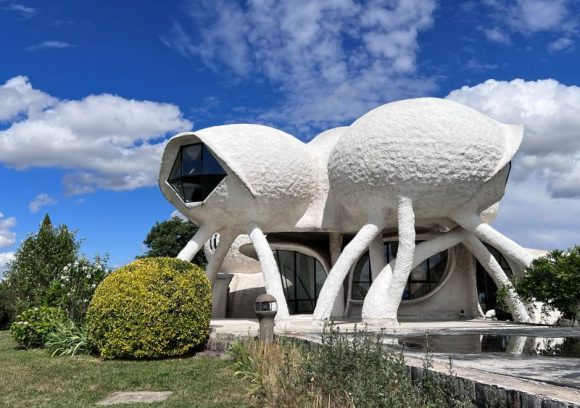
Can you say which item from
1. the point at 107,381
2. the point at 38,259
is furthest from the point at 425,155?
the point at 38,259

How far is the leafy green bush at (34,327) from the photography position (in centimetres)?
1309

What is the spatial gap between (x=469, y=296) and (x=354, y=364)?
16.7m

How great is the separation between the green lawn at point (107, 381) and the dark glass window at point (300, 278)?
485 inches

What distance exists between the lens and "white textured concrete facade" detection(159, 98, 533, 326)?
52.6 ft

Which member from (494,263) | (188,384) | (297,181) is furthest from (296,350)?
(494,263)

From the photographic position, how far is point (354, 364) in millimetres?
5453

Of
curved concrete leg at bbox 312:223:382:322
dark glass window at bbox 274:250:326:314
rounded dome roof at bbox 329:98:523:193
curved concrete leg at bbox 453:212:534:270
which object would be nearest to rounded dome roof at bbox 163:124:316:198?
rounded dome roof at bbox 329:98:523:193

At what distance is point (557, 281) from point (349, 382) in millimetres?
10161

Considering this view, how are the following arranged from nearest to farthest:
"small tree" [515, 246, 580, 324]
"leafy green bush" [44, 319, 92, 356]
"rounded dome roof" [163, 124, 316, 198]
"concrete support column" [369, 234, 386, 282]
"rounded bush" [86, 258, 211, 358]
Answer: "rounded bush" [86, 258, 211, 358] → "leafy green bush" [44, 319, 92, 356] → "small tree" [515, 246, 580, 324] → "rounded dome roof" [163, 124, 316, 198] → "concrete support column" [369, 234, 386, 282]

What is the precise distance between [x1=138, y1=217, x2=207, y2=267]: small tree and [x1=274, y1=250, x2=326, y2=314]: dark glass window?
59.2ft

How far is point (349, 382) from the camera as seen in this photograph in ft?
16.6

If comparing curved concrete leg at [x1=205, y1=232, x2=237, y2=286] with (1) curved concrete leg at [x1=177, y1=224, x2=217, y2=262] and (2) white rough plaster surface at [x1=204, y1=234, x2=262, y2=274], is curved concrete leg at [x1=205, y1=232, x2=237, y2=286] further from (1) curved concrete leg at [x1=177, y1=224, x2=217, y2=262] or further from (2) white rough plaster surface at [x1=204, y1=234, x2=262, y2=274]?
(2) white rough plaster surface at [x1=204, y1=234, x2=262, y2=274]

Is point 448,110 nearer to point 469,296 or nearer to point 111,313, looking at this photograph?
point 469,296

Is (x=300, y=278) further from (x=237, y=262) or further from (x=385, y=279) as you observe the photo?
(x=385, y=279)
